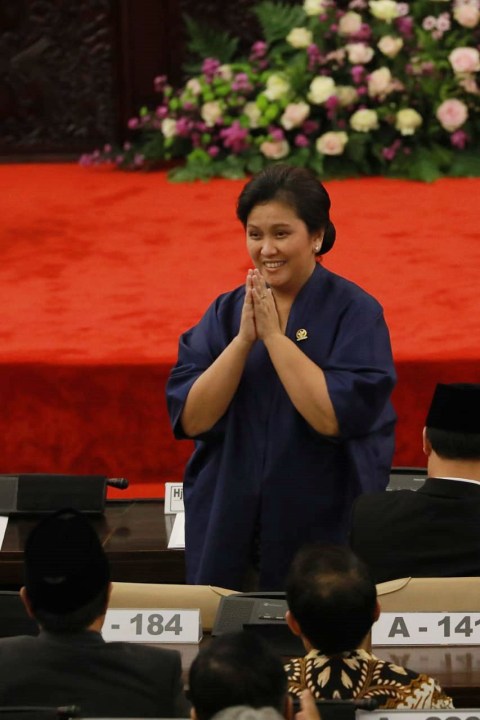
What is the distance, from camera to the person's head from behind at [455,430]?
282 cm

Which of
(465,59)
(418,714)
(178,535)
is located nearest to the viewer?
(418,714)

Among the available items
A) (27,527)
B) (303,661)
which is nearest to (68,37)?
(27,527)

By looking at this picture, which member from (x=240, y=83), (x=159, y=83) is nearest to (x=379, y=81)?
(x=240, y=83)

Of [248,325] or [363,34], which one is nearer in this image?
[248,325]

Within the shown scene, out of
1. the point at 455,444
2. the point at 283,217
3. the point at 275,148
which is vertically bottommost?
the point at 275,148

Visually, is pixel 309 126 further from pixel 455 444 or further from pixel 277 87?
pixel 455 444

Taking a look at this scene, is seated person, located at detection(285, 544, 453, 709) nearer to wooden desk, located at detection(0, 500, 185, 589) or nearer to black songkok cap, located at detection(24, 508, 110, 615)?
black songkok cap, located at detection(24, 508, 110, 615)

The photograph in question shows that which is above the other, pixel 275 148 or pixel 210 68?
pixel 210 68

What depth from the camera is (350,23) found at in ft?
20.9

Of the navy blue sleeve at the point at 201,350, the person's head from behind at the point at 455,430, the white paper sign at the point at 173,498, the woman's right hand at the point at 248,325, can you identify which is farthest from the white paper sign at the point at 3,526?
the person's head from behind at the point at 455,430

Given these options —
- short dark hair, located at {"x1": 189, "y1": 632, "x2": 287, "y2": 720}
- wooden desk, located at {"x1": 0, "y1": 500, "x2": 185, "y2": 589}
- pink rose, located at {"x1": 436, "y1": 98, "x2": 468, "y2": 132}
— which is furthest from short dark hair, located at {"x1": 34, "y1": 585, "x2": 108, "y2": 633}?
pink rose, located at {"x1": 436, "y1": 98, "x2": 468, "y2": 132}

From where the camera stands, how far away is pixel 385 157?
6438 millimetres

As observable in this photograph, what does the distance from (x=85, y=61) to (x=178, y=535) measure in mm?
4086

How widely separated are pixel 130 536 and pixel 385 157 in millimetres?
3382
